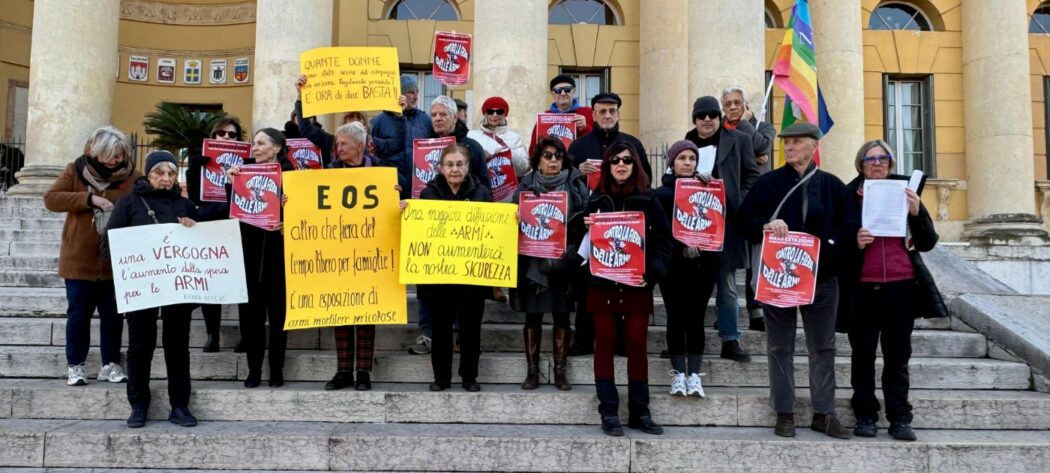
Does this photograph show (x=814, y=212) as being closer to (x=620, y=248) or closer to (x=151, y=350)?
(x=620, y=248)

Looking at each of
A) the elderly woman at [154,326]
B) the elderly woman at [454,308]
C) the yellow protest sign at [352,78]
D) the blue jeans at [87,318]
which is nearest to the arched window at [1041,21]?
the yellow protest sign at [352,78]

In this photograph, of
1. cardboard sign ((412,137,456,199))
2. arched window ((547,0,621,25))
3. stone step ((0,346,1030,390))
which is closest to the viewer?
stone step ((0,346,1030,390))

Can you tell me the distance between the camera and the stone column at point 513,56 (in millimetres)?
11188

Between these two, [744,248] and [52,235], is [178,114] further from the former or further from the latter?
[744,248]

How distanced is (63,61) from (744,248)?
1161 centimetres

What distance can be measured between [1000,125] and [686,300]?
13.8 m

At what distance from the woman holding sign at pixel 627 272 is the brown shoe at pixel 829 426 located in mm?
1243

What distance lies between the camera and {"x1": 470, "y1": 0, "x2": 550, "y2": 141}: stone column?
11188 millimetres

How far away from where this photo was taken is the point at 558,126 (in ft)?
26.1

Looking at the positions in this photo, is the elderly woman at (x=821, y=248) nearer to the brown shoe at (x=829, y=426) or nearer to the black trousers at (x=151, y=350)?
the brown shoe at (x=829, y=426)

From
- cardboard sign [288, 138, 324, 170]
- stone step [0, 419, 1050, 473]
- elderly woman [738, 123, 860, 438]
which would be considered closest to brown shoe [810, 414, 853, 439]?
elderly woman [738, 123, 860, 438]

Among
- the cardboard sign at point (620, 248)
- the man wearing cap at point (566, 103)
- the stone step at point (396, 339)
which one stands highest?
the man wearing cap at point (566, 103)

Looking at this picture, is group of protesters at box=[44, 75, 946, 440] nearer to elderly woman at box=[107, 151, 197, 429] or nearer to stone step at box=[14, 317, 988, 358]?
elderly woman at box=[107, 151, 197, 429]

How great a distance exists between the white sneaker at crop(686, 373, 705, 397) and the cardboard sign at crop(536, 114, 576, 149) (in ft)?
10.0
